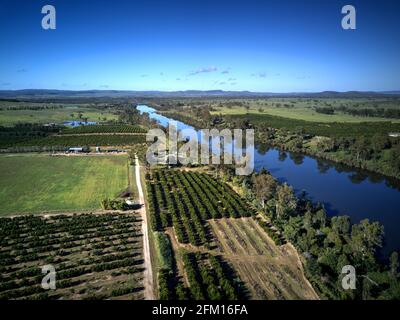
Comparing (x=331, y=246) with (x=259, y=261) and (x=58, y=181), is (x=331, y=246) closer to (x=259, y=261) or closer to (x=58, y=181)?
(x=259, y=261)

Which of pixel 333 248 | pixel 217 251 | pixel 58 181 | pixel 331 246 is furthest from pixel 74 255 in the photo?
pixel 58 181

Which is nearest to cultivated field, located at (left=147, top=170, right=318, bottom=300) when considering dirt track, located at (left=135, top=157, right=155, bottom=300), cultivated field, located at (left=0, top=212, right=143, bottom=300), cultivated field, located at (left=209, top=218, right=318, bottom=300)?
cultivated field, located at (left=209, top=218, right=318, bottom=300)

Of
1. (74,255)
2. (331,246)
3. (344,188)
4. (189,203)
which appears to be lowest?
(74,255)

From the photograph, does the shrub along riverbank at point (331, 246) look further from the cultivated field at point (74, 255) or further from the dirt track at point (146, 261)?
the cultivated field at point (74, 255)

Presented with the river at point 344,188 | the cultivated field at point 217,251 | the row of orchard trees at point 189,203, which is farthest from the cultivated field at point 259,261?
the river at point 344,188

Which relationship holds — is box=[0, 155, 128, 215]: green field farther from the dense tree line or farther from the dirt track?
the dense tree line
